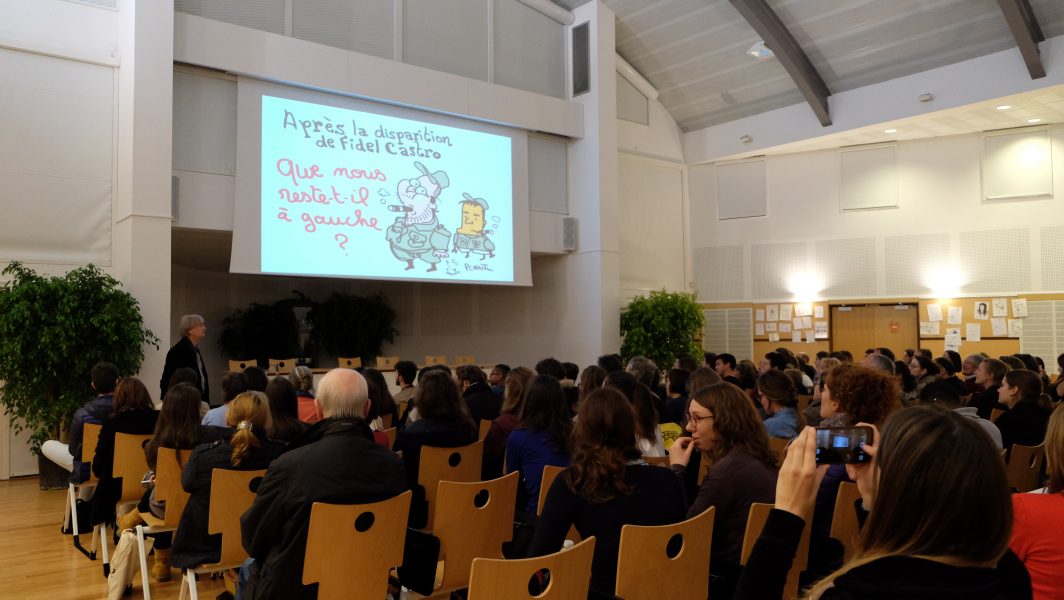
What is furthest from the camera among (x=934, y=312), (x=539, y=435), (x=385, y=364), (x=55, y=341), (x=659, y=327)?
(x=934, y=312)

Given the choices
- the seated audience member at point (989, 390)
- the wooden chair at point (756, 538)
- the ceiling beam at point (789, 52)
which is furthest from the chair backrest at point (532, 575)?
the ceiling beam at point (789, 52)

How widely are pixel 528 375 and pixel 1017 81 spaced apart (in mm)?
8952

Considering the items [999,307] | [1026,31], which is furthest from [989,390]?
[999,307]

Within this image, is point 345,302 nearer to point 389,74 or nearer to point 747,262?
point 389,74

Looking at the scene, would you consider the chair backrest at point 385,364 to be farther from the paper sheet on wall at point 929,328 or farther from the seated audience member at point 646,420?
the paper sheet on wall at point 929,328

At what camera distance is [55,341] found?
266 inches

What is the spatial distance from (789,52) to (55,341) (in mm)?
10116

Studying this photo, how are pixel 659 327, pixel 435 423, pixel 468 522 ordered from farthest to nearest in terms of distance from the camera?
pixel 659 327, pixel 435 423, pixel 468 522

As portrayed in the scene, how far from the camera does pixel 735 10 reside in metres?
11.7

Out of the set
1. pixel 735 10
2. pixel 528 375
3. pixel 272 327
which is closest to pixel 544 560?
pixel 528 375

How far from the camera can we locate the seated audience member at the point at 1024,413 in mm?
4598

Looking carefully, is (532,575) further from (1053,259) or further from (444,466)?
(1053,259)

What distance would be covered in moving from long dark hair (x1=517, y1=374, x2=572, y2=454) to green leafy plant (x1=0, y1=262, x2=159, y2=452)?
5059mm

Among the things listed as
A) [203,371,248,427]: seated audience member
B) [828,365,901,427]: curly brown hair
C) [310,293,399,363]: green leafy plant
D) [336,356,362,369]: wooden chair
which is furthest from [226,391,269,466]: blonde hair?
[310,293,399,363]: green leafy plant
